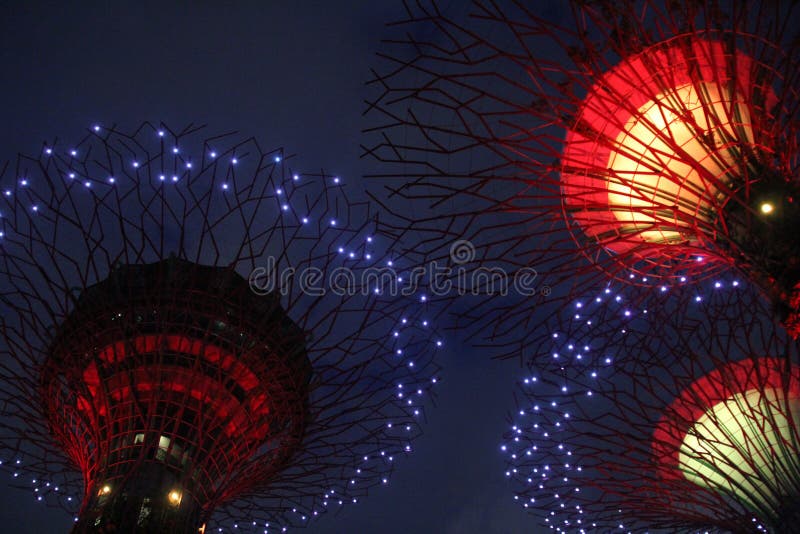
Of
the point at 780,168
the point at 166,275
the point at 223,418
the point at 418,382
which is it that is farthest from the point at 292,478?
the point at 780,168

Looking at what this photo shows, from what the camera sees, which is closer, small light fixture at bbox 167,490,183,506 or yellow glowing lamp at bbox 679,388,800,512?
yellow glowing lamp at bbox 679,388,800,512

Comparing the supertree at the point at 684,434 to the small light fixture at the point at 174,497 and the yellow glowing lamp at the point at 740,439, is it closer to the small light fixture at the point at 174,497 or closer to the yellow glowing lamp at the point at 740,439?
the yellow glowing lamp at the point at 740,439

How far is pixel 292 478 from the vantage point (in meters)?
14.0

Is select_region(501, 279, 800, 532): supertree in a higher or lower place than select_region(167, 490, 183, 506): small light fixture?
higher

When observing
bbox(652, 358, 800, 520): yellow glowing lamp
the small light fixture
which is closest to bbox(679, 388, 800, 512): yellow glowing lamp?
bbox(652, 358, 800, 520): yellow glowing lamp

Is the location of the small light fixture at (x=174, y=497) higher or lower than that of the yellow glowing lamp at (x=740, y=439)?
lower

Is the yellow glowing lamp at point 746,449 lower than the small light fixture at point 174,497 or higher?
higher

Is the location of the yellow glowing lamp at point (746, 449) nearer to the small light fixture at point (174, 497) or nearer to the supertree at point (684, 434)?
the supertree at point (684, 434)

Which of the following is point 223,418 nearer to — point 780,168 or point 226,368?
point 226,368

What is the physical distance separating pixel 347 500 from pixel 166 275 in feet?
21.7

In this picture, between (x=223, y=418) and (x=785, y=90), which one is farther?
(x=223, y=418)

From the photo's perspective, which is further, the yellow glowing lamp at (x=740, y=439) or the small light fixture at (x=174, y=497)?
the small light fixture at (x=174, y=497)

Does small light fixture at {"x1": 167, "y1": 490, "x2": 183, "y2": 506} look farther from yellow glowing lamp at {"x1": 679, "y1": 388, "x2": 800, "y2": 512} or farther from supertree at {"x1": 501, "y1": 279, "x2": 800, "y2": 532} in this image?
yellow glowing lamp at {"x1": 679, "y1": 388, "x2": 800, "y2": 512}

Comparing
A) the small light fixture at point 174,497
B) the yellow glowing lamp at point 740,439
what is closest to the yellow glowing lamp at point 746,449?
the yellow glowing lamp at point 740,439
